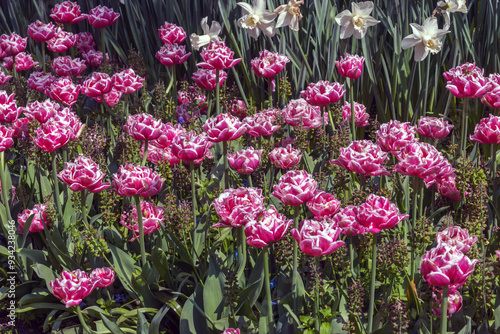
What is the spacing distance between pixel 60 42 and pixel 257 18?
1.55 meters

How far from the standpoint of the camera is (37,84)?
3.41 m

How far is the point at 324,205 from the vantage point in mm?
1909

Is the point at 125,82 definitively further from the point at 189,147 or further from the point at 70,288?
the point at 70,288

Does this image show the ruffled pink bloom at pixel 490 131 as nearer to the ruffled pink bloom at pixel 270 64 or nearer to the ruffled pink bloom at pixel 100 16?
the ruffled pink bloom at pixel 270 64

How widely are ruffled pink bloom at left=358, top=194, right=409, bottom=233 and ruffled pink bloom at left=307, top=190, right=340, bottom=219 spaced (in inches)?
9.7

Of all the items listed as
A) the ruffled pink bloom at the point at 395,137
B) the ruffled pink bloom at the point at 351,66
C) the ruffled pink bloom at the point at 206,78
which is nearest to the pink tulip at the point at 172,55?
the ruffled pink bloom at the point at 206,78

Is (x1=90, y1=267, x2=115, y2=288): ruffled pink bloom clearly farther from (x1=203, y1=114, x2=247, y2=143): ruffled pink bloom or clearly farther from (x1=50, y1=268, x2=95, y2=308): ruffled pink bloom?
(x1=203, y1=114, x2=247, y2=143): ruffled pink bloom

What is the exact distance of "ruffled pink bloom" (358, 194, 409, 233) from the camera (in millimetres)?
1630

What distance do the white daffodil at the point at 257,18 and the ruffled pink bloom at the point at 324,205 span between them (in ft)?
4.62

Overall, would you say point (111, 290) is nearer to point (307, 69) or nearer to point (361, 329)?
point (361, 329)

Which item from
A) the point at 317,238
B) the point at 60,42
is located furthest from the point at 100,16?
the point at 317,238

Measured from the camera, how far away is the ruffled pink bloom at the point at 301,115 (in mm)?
2669

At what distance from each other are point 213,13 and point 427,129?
230 centimetres

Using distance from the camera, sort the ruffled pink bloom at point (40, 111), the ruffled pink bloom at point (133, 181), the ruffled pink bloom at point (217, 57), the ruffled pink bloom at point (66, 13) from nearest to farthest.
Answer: the ruffled pink bloom at point (133, 181) < the ruffled pink bloom at point (40, 111) < the ruffled pink bloom at point (217, 57) < the ruffled pink bloom at point (66, 13)
